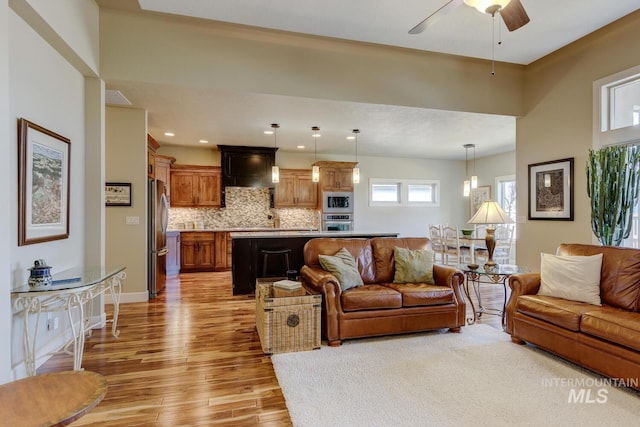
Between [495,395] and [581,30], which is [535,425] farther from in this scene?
[581,30]

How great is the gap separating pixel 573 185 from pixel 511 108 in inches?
56.8

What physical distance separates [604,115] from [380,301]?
353cm

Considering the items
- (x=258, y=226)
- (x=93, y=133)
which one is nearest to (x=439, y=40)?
(x=93, y=133)

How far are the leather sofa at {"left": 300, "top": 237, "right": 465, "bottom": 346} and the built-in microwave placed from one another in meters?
3.91

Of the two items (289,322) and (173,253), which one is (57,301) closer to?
(289,322)

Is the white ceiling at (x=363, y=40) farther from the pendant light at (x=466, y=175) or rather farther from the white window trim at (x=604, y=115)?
the pendant light at (x=466, y=175)

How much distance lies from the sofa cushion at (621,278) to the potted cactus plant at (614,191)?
2.12ft

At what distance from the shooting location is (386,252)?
153 inches

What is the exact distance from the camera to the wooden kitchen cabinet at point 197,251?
695 cm

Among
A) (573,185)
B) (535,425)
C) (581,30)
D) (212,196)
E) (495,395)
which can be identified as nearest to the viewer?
(535,425)

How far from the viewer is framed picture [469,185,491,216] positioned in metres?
8.32

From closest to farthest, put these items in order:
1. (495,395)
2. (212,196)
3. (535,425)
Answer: (535,425), (495,395), (212,196)

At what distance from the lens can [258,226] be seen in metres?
7.95

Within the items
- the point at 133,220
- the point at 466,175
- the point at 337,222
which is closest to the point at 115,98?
the point at 133,220
